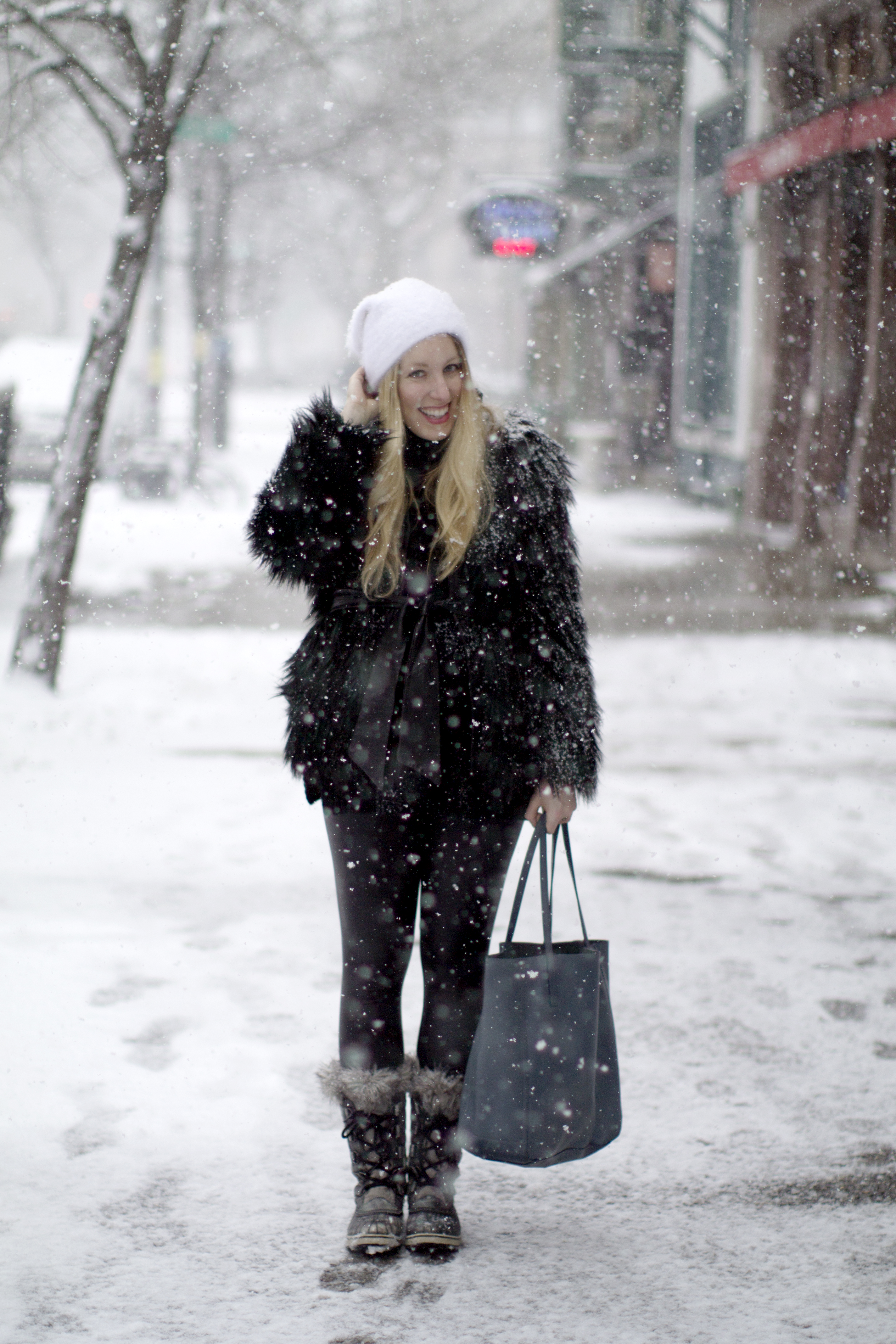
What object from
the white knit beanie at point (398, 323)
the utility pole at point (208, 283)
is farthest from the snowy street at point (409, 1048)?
the utility pole at point (208, 283)

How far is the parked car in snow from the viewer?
1958cm

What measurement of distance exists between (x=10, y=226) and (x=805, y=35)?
1815 cm

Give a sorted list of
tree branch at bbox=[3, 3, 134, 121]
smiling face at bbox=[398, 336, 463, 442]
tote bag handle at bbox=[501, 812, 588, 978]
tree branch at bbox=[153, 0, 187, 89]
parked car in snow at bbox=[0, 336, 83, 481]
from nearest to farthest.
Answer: tote bag handle at bbox=[501, 812, 588, 978]
smiling face at bbox=[398, 336, 463, 442]
tree branch at bbox=[3, 3, 134, 121]
tree branch at bbox=[153, 0, 187, 89]
parked car in snow at bbox=[0, 336, 83, 481]

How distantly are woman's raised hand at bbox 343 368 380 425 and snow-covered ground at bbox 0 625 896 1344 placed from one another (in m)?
1.59

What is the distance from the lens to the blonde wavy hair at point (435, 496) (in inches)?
105

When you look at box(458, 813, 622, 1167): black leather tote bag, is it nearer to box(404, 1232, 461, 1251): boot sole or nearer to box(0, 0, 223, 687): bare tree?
box(404, 1232, 461, 1251): boot sole

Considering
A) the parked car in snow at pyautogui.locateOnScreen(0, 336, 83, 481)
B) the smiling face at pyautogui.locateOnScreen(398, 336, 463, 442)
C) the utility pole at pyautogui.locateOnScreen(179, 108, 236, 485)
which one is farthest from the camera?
the parked car in snow at pyautogui.locateOnScreen(0, 336, 83, 481)

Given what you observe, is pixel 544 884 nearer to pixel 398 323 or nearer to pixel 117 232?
pixel 398 323

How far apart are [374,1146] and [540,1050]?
1.34ft

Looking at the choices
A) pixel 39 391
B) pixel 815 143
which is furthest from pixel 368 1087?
pixel 39 391

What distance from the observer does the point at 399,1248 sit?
280cm

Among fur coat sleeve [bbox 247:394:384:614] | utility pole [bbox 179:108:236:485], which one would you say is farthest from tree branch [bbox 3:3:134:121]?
utility pole [bbox 179:108:236:485]

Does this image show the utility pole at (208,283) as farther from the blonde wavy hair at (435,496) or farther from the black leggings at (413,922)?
the black leggings at (413,922)

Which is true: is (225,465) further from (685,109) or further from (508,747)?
(508,747)
